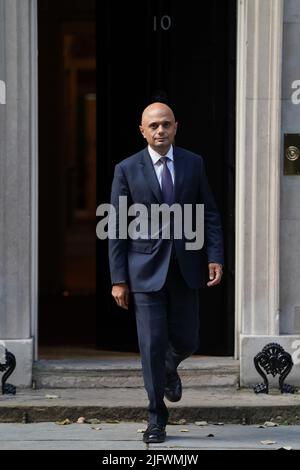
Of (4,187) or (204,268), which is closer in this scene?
(204,268)

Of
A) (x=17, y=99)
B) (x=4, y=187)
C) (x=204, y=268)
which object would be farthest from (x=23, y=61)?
(x=204, y=268)

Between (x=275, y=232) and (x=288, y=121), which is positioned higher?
(x=288, y=121)

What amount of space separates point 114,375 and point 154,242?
1894 millimetres

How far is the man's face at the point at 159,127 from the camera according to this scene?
26.1 ft

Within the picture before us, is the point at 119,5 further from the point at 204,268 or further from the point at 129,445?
the point at 129,445

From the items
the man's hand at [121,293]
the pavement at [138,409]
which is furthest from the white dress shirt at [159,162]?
the pavement at [138,409]

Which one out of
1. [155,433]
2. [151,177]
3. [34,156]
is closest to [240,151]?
[34,156]

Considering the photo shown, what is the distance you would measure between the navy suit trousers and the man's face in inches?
28.6

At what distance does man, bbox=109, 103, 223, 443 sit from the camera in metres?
7.96

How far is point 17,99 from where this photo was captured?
9.31 m

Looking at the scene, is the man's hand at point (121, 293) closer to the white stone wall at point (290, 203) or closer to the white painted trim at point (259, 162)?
the white painted trim at point (259, 162)

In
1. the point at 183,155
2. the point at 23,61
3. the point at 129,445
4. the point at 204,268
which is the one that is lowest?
the point at 129,445

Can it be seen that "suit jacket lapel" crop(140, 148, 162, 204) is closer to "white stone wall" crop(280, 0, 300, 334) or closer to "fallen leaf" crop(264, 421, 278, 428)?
"white stone wall" crop(280, 0, 300, 334)

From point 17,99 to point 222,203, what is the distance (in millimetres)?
1832
